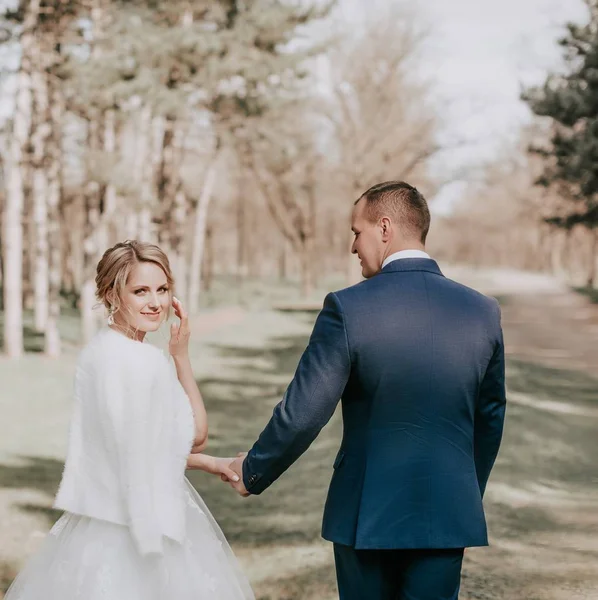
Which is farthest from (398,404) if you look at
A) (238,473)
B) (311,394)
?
(238,473)

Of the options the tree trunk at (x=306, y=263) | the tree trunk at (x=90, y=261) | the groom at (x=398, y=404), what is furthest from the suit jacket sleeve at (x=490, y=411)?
the tree trunk at (x=306, y=263)

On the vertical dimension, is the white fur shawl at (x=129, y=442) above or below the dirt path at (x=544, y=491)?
above

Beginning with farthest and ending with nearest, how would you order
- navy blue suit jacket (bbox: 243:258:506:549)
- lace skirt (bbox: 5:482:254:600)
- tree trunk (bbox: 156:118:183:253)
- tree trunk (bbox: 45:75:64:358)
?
tree trunk (bbox: 156:118:183:253) → tree trunk (bbox: 45:75:64:358) → lace skirt (bbox: 5:482:254:600) → navy blue suit jacket (bbox: 243:258:506:549)

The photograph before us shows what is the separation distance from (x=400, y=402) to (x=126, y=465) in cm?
97

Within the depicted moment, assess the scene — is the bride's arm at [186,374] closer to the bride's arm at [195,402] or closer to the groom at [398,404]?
the bride's arm at [195,402]

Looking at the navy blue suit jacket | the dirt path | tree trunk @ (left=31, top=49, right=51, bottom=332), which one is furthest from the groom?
tree trunk @ (left=31, top=49, right=51, bottom=332)

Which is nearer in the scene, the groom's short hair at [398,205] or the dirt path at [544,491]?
the groom's short hair at [398,205]

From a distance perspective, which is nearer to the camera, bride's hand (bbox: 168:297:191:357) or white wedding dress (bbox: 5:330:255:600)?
white wedding dress (bbox: 5:330:255:600)

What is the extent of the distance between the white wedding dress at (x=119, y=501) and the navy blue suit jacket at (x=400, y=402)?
0.47m

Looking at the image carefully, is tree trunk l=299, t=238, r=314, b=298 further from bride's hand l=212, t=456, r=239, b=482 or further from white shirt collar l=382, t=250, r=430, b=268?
white shirt collar l=382, t=250, r=430, b=268

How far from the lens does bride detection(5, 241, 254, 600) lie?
11.2ft

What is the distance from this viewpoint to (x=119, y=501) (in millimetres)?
3486

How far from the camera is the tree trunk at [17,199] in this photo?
65.4ft

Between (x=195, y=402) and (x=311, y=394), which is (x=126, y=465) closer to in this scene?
(x=195, y=402)
